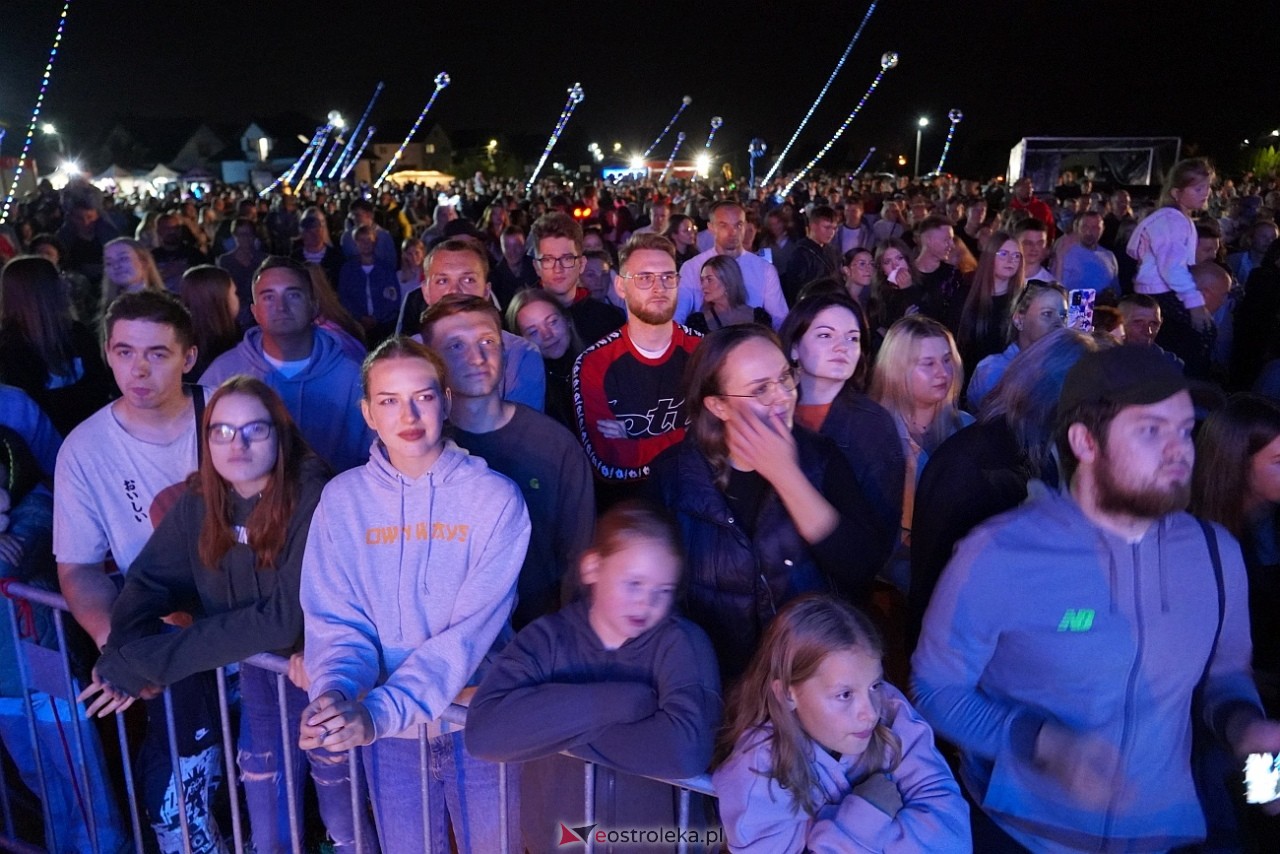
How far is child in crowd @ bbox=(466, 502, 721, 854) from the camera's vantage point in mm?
2084

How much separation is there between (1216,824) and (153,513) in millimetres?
3213

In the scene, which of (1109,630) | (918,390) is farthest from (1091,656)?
(918,390)

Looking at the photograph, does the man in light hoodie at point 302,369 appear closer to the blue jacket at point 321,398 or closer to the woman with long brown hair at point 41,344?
the blue jacket at point 321,398

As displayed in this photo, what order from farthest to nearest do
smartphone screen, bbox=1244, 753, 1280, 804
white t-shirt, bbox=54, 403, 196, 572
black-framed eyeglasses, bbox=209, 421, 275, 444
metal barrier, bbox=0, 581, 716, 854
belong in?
white t-shirt, bbox=54, 403, 196, 572 < black-framed eyeglasses, bbox=209, 421, 275, 444 < metal barrier, bbox=0, 581, 716, 854 < smartphone screen, bbox=1244, 753, 1280, 804

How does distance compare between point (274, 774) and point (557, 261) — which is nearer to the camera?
point (274, 774)

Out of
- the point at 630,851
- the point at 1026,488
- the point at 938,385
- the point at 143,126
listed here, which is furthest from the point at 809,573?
the point at 143,126

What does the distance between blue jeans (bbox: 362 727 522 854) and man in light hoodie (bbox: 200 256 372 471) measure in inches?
64.6

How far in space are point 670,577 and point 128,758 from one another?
191 cm

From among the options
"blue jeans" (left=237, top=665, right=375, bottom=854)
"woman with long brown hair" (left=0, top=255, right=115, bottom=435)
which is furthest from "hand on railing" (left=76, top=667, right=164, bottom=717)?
"woman with long brown hair" (left=0, top=255, right=115, bottom=435)

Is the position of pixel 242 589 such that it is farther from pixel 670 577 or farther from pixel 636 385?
pixel 636 385

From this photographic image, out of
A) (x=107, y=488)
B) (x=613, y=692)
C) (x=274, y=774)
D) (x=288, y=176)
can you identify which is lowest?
(x=274, y=774)

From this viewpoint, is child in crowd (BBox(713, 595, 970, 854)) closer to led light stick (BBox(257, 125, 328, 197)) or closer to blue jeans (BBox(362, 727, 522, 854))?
blue jeans (BBox(362, 727, 522, 854))

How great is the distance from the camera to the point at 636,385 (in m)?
3.91

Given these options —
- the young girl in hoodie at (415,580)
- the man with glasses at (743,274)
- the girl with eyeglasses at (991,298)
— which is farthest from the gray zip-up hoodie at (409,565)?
the girl with eyeglasses at (991,298)
